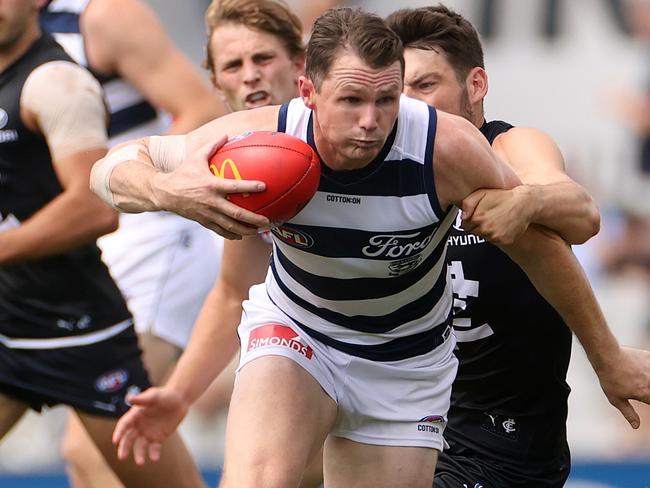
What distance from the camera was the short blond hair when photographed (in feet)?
19.8

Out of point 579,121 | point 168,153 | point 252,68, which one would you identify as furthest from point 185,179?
point 579,121

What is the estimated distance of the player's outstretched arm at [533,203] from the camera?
419 centimetres

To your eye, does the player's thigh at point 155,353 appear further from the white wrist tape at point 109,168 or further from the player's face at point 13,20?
the white wrist tape at point 109,168

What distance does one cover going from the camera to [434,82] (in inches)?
197

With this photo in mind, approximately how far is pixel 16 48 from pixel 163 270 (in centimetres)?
148

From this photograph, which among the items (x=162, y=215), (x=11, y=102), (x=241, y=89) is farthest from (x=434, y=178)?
(x=162, y=215)

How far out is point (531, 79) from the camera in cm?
1020

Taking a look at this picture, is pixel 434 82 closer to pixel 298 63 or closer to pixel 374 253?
pixel 374 253

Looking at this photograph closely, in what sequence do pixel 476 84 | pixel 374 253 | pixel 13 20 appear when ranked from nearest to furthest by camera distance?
pixel 374 253 → pixel 476 84 → pixel 13 20

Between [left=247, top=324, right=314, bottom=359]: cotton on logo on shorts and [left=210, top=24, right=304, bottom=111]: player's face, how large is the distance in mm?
1529

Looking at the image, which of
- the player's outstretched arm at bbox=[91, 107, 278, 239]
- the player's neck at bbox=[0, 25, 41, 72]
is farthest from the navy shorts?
the player's neck at bbox=[0, 25, 41, 72]

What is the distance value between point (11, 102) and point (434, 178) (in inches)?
92.0

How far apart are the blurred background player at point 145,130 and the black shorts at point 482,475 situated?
2.18m

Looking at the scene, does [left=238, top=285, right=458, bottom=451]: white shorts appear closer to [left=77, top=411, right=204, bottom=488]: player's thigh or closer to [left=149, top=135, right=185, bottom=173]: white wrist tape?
[left=149, top=135, right=185, bottom=173]: white wrist tape
